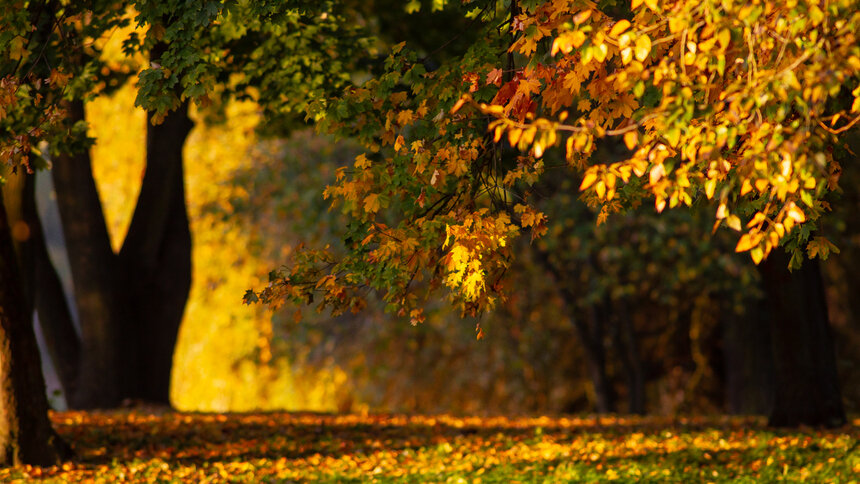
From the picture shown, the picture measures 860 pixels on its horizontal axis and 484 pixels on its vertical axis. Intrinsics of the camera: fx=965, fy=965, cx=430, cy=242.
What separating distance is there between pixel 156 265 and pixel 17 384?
203 inches

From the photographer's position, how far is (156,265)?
43.4 feet

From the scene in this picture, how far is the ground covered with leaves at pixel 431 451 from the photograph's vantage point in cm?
839

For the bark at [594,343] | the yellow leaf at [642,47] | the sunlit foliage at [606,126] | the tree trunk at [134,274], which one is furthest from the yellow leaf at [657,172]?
the bark at [594,343]

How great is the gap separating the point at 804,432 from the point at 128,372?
8430mm

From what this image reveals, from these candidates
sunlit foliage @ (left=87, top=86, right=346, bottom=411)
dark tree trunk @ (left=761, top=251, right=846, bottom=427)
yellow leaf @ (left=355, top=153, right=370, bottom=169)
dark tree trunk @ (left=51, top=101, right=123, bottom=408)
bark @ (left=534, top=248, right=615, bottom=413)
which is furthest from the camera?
sunlit foliage @ (left=87, top=86, right=346, bottom=411)

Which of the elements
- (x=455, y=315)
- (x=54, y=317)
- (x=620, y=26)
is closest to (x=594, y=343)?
(x=455, y=315)

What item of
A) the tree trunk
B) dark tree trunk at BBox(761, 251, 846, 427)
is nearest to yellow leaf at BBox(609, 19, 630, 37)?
dark tree trunk at BBox(761, 251, 846, 427)

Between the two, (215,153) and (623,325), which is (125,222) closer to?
(215,153)

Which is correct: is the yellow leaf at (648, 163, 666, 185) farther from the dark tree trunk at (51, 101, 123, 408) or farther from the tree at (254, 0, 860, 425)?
the dark tree trunk at (51, 101, 123, 408)

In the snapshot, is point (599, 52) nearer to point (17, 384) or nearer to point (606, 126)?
point (606, 126)

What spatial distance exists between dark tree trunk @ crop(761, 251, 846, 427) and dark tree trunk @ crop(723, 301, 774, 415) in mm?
4571

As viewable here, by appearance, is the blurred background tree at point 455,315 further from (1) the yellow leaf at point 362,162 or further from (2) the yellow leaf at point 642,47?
(2) the yellow leaf at point 642,47

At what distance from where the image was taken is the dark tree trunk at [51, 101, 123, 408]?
41.2 ft

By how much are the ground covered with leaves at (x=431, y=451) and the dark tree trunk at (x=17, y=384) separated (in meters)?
0.22
